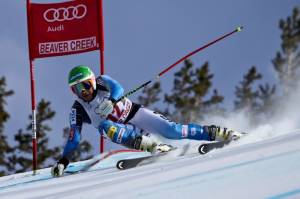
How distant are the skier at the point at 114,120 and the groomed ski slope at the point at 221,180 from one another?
1797 millimetres

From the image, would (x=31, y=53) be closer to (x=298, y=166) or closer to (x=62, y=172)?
(x=62, y=172)

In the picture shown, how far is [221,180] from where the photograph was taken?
3.58 m

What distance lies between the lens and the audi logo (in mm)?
8828

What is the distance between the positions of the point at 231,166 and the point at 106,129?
8.53 ft

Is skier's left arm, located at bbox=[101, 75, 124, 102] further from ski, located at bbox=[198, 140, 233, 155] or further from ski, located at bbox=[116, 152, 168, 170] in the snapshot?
ski, located at bbox=[198, 140, 233, 155]

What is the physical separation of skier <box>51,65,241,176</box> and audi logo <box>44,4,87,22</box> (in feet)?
7.60

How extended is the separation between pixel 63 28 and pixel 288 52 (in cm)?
2762

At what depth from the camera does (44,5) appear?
28.8 feet

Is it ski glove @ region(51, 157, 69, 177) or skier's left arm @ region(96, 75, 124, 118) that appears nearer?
ski glove @ region(51, 157, 69, 177)

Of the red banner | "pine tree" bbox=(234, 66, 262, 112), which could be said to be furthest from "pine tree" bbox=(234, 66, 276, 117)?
the red banner

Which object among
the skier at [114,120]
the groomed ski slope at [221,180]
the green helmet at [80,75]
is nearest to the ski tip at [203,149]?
the skier at [114,120]

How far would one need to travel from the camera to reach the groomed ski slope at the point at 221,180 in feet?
10.6

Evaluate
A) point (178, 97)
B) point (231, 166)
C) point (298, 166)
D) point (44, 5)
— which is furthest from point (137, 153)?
point (178, 97)

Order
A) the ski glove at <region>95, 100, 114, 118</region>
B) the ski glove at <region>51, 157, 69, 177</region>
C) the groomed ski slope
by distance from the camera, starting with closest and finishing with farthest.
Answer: the groomed ski slope, the ski glove at <region>51, 157, 69, 177</region>, the ski glove at <region>95, 100, 114, 118</region>
